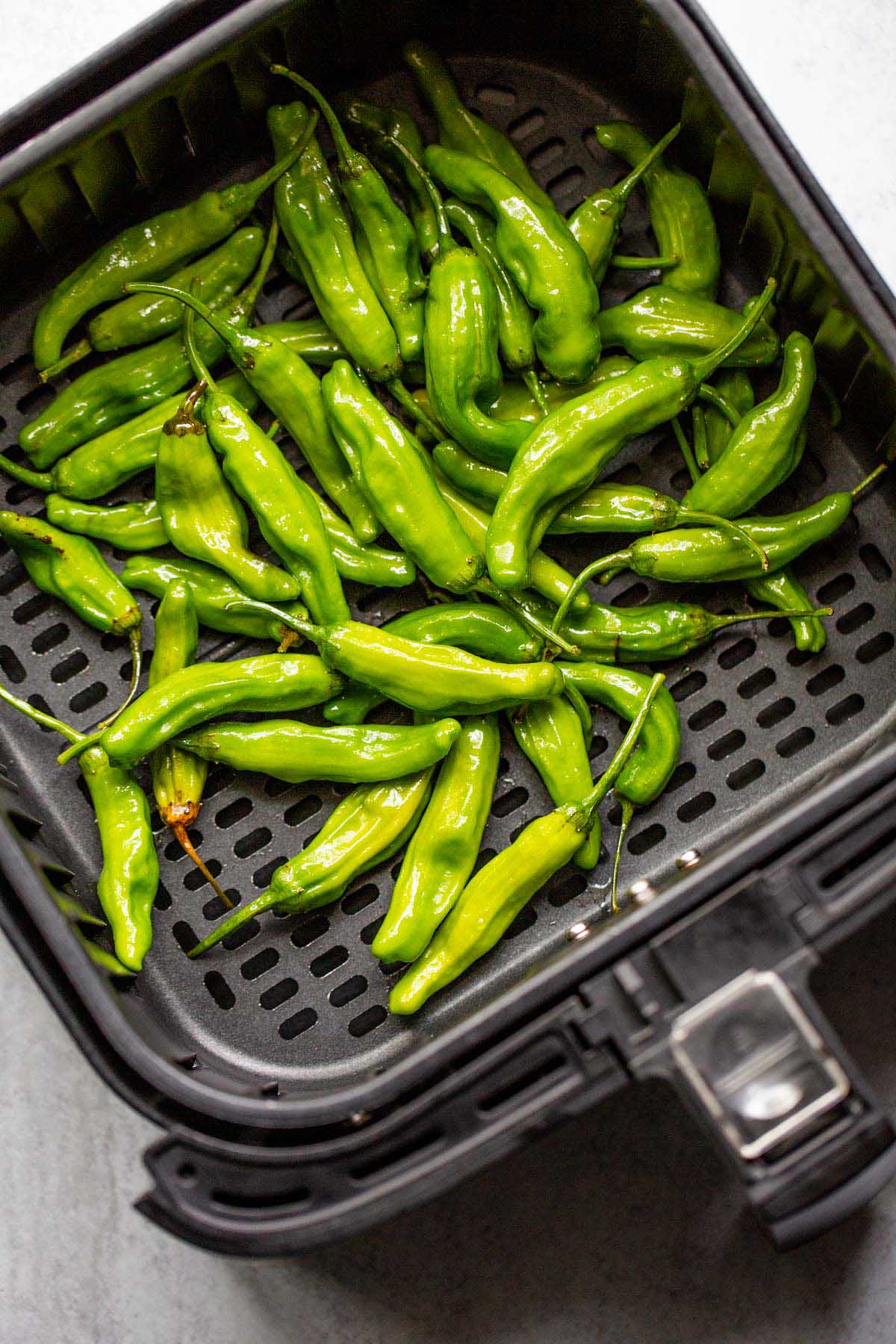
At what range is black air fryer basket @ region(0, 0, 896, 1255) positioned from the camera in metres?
1.15

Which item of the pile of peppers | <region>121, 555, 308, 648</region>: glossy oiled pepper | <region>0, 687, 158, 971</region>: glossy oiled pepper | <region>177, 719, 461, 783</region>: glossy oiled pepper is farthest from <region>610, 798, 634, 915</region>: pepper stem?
<region>0, 687, 158, 971</region>: glossy oiled pepper

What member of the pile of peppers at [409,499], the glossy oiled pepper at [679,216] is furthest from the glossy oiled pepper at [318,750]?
the glossy oiled pepper at [679,216]

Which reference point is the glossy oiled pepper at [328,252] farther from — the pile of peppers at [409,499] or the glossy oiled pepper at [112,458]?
the glossy oiled pepper at [112,458]

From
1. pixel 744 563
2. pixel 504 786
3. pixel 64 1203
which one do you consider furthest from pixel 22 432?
pixel 64 1203

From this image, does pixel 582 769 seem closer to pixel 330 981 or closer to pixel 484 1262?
pixel 330 981

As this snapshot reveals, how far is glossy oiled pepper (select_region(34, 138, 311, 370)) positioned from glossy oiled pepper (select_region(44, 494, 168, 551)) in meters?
0.21

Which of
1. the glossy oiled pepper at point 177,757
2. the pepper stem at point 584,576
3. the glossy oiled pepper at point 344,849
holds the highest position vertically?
the glossy oiled pepper at point 177,757

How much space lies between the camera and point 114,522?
1.57 m

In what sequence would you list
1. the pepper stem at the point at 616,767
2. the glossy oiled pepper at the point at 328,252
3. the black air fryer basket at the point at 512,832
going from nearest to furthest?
1. the black air fryer basket at the point at 512,832
2. the pepper stem at the point at 616,767
3. the glossy oiled pepper at the point at 328,252

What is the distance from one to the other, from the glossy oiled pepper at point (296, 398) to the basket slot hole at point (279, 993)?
2.04 ft

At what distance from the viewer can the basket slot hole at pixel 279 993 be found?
5.01 ft

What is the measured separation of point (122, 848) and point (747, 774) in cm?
86

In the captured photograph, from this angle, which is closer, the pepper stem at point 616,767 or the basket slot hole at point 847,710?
the pepper stem at point 616,767

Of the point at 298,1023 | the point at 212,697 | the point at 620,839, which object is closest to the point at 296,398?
the point at 212,697
